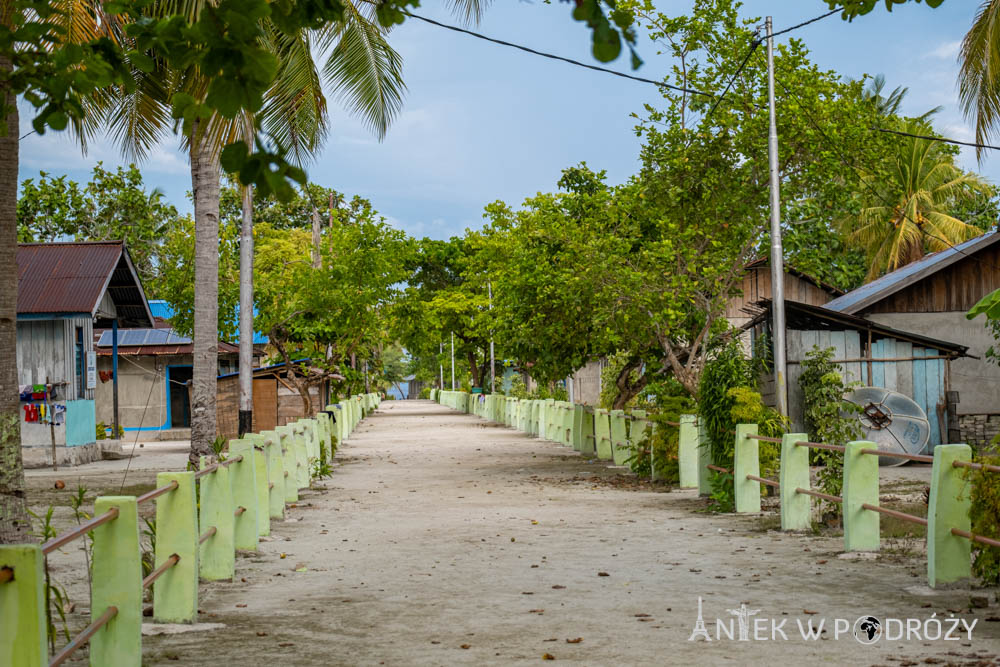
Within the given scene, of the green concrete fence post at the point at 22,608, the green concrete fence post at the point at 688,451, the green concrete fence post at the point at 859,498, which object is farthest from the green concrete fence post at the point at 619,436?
the green concrete fence post at the point at 22,608

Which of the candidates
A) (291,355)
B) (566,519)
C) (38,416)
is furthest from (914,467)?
(38,416)

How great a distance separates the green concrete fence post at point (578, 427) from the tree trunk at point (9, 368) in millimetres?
18473

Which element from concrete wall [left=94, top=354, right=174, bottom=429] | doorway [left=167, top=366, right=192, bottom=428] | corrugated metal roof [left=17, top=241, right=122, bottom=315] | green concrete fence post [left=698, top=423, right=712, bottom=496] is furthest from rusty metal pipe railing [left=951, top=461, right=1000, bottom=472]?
doorway [left=167, top=366, right=192, bottom=428]

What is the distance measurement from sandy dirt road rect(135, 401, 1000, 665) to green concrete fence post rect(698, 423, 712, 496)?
25cm

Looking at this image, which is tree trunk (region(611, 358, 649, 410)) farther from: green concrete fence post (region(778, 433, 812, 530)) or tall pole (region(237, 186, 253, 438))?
green concrete fence post (region(778, 433, 812, 530))

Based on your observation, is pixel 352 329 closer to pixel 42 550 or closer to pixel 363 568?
pixel 363 568

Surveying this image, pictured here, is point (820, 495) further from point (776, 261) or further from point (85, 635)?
point (85, 635)

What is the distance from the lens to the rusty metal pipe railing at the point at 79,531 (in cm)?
455

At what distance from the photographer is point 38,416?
22.5 metres

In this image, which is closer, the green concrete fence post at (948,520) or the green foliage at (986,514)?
the green foliage at (986,514)

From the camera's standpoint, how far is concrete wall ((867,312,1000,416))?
23.2 m

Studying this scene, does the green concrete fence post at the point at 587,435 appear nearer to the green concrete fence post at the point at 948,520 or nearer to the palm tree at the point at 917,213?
the green concrete fence post at the point at 948,520

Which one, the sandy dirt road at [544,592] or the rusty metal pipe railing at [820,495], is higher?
the rusty metal pipe railing at [820,495]

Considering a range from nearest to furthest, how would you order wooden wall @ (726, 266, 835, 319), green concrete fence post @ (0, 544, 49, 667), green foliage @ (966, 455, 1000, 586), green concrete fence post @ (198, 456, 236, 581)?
green concrete fence post @ (0, 544, 49, 667), green foliage @ (966, 455, 1000, 586), green concrete fence post @ (198, 456, 236, 581), wooden wall @ (726, 266, 835, 319)
